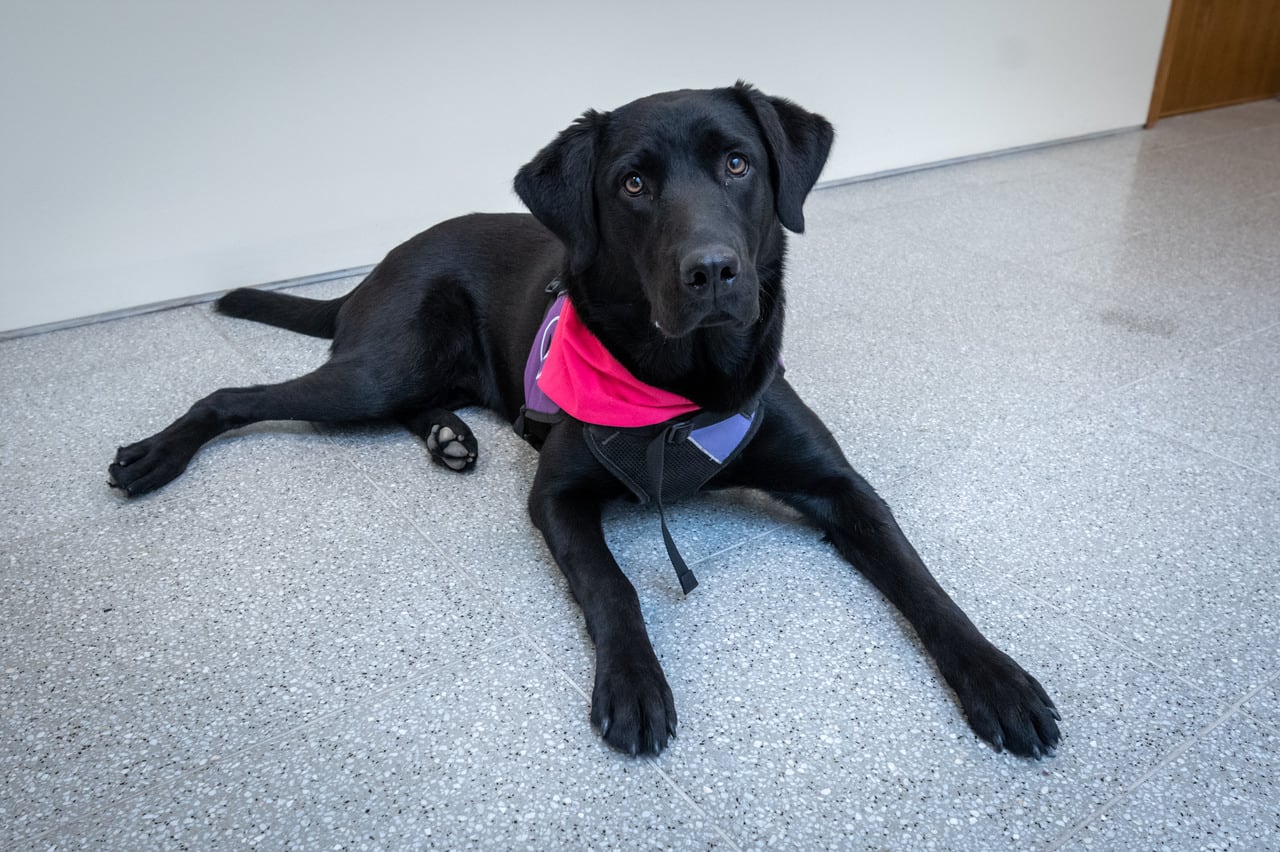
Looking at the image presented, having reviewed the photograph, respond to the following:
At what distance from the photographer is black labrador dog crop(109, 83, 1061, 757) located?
4.11 feet

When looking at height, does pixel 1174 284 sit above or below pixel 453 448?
below

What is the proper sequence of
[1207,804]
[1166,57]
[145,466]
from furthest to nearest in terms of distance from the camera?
[1166,57] < [145,466] < [1207,804]

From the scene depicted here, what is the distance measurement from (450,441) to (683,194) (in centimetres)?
80

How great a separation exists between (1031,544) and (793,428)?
0.47m

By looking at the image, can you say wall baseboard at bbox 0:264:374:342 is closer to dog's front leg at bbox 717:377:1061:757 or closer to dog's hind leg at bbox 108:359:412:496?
dog's hind leg at bbox 108:359:412:496

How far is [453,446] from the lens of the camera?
192cm

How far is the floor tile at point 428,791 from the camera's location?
1.10m

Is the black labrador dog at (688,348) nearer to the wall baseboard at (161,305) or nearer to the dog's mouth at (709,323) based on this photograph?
the dog's mouth at (709,323)

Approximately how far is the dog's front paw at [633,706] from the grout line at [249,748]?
0.24m

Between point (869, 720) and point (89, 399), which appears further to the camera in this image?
point (89, 399)

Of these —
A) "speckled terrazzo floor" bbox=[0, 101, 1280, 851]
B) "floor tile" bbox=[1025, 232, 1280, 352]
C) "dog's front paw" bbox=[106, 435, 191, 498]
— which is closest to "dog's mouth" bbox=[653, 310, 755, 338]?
"speckled terrazzo floor" bbox=[0, 101, 1280, 851]

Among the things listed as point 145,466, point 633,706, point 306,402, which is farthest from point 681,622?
point 145,466

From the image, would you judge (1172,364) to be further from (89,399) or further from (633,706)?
(89,399)

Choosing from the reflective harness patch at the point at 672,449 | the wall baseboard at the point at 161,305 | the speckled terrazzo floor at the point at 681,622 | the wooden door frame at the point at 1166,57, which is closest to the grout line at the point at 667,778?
the speckled terrazzo floor at the point at 681,622
